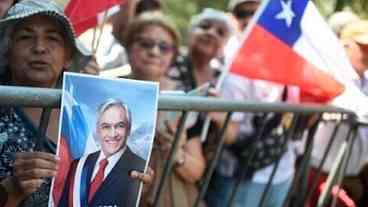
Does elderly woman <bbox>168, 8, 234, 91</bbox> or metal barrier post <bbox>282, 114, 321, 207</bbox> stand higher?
elderly woman <bbox>168, 8, 234, 91</bbox>

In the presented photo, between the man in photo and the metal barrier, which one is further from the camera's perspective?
the man in photo

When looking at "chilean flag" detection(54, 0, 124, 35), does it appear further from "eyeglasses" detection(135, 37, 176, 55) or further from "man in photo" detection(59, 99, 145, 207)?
"man in photo" detection(59, 99, 145, 207)

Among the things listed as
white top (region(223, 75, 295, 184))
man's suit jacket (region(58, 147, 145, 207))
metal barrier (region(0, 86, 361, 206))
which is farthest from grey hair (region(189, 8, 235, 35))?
man's suit jacket (region(58, 147, 145, 207))

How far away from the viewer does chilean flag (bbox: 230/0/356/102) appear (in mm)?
3871

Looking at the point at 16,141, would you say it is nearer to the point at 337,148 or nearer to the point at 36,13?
the point at 36,13

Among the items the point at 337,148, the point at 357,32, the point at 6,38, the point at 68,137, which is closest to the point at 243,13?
the point at 357,32

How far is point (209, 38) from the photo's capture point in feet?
15.2

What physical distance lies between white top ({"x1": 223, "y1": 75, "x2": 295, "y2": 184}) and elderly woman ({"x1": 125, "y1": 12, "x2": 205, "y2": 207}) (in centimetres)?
40

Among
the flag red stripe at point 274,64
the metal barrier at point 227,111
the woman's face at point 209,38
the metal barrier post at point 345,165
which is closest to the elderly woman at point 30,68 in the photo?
the metal barrier at point 227,111

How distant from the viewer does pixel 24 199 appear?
91.4 inches

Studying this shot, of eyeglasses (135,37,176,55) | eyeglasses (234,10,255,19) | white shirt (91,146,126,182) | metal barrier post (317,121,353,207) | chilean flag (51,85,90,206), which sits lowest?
metal barrier post (317,121,353,207)

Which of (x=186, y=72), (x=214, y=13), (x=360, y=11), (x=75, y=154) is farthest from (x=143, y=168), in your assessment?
(x=360, y=11)

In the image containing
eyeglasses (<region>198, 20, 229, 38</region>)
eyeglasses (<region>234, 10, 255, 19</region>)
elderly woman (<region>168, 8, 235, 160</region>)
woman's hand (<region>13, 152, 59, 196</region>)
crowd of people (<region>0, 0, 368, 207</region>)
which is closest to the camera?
woman's hand (<region>13, 152, 59, 196</region>)

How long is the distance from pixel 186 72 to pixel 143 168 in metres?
1.88
